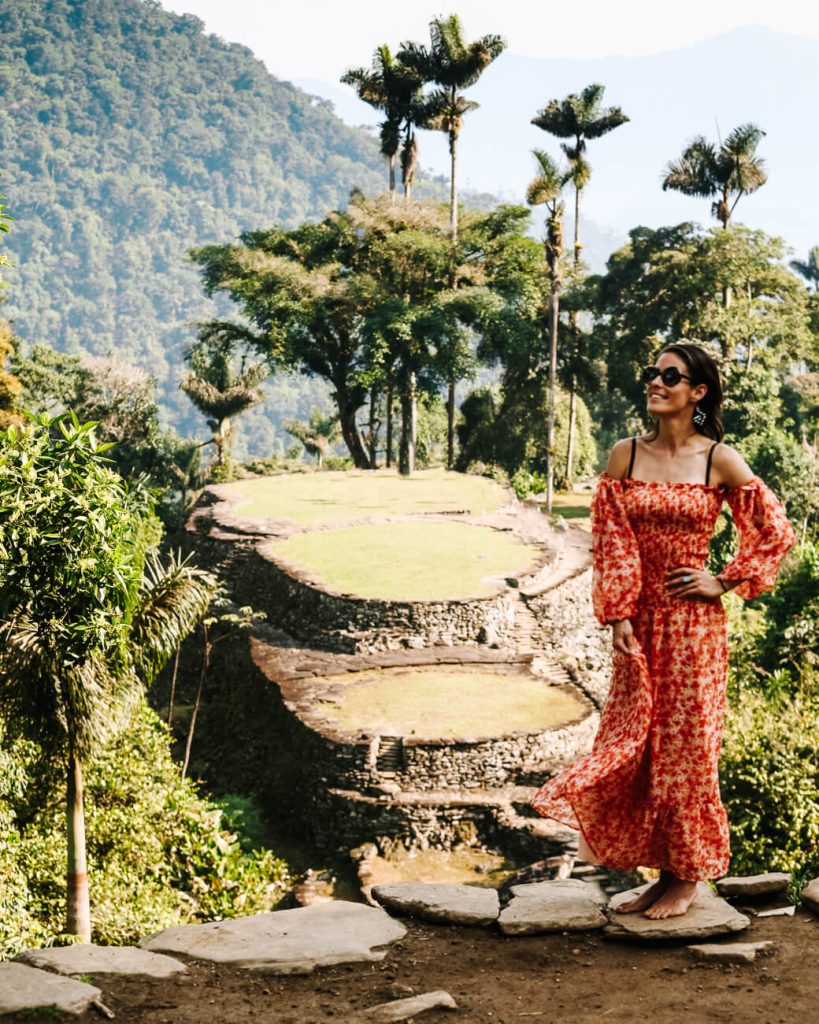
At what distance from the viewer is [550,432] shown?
34.7 m

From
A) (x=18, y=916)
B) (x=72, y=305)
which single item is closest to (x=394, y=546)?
(x=18, y=916)

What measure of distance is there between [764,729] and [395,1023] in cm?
871

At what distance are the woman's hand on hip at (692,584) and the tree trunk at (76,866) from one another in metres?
6.98

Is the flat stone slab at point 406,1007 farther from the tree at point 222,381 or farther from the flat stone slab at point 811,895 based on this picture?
the tree at point 222,381

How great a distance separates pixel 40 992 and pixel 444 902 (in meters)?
1.64

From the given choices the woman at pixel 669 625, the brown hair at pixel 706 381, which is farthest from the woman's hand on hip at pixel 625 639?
the brown hair at pixel 706 381

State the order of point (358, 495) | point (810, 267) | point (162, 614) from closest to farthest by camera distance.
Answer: point (162, 614) < point (358, 495) < point (810, 267)

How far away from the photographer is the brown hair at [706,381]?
4277 millimetres

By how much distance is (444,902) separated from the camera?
15.4 feet

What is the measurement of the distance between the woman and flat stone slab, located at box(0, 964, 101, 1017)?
1.72 m

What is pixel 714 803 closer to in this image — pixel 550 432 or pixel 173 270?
pixel 550 432

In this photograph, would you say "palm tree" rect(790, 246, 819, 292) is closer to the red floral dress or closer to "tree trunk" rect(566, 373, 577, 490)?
"tree trunk" rect(566, 373, 577, 490)

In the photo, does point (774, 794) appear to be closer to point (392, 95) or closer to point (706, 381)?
point (706, 381)

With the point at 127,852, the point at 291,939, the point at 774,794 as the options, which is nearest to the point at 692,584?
the point at 291,939
